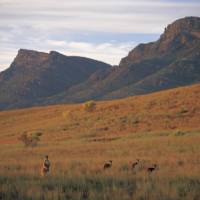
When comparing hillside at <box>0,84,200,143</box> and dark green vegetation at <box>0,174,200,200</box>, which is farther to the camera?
hillside at <box>0,84,200,143</box>

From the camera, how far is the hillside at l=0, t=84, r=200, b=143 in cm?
4566

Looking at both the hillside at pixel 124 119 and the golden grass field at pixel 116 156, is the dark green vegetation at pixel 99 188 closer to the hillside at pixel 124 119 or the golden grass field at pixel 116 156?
the golden grass field at pixel 116 156

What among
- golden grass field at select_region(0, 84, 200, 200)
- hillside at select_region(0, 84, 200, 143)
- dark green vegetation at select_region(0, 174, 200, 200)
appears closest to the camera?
dark green vegetation at select_region(0, 174, 200, 200)

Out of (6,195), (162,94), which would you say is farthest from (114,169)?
(162,94)

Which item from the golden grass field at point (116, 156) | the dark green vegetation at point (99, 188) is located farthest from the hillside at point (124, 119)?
the dark green vegetation at point (99, 188)

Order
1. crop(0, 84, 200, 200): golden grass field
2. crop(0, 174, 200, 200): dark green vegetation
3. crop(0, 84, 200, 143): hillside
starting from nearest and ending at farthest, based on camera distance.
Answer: crop(0, 174, 200, 200): dark green vegetation, crop(0, 84, 200, 200): golden grass field, crop(0, 84, 200, 143): hillside

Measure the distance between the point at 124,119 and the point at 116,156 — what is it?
27.4 metres

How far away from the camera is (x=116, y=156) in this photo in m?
24.0

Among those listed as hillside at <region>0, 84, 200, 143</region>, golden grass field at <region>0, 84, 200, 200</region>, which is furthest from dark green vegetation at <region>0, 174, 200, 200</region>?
hillside at <region>0, 84, 200, 143</region>

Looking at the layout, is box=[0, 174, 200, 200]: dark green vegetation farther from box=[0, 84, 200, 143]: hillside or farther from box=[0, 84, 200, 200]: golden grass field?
box=[0, 84, 200, 143]: hillside

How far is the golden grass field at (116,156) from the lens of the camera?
1221 cm

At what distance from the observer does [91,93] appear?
19625 centimetres

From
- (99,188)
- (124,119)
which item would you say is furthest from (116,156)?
(124,119)

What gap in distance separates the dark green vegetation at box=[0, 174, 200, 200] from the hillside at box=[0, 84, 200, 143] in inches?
1016
